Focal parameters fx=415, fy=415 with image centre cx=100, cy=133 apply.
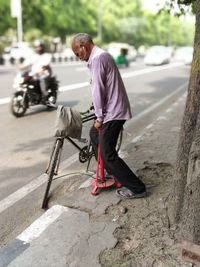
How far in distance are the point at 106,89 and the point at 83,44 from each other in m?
0.48

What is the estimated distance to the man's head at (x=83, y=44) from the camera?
3904 mm

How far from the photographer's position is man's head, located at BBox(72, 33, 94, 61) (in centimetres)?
390

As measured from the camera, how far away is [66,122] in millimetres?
4094

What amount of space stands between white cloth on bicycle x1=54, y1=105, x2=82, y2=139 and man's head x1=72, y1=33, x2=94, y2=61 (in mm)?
574

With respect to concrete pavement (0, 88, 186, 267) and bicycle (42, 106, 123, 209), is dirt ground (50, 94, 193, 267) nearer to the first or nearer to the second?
concrete pavement (0, 88, 186, 267)

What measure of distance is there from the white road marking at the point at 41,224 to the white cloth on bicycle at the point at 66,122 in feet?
2.38

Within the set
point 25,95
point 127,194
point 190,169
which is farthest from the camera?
point 25,95

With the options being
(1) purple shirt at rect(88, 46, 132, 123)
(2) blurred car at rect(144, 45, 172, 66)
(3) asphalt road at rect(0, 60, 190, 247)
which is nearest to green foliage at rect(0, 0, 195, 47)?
(2) blurred car at rect(144, 45, 172, 66)

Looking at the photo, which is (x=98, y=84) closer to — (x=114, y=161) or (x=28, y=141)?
(x=114, y=161)

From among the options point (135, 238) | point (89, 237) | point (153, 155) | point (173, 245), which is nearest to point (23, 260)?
point (89, 237)

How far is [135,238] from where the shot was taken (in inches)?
135

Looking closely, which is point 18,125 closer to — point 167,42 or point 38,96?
point 38,96

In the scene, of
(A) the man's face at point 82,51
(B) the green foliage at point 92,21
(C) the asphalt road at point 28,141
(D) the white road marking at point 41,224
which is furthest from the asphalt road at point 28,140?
(B) the green foliage at point 92,21

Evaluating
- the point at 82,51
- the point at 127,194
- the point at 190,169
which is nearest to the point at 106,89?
the point at 82,51
